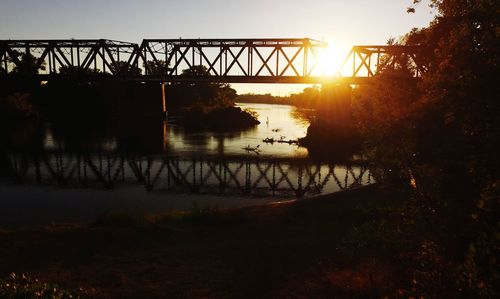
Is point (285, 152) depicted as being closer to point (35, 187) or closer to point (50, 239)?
point (35, 187)

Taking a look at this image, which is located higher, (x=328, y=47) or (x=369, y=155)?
(x=328, y=47)

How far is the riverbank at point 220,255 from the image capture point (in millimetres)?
10094

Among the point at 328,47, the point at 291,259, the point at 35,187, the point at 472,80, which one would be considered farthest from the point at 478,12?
the point at 328,47

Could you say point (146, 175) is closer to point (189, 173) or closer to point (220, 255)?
point (189, 173)

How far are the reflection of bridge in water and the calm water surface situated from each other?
7cm

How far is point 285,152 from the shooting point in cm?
4328

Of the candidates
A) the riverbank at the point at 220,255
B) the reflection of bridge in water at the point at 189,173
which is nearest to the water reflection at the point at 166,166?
the reflection of bridge in water at the point at 189,173

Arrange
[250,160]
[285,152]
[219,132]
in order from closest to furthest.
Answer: [250,160]
[285,152]
[219,132]

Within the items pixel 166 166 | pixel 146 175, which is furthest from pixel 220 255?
pixel 166 166

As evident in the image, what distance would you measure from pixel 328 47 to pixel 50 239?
44.9 meters

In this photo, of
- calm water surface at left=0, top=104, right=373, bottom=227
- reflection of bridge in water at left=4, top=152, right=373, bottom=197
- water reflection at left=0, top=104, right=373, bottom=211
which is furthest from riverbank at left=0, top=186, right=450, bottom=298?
reflection of bridge in water at left=4, top=152, right=373, bottom=197

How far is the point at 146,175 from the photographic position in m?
30.2

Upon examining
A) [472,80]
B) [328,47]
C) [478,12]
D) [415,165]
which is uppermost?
[328,47]

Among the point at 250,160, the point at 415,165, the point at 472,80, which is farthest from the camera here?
the point at 250,160
